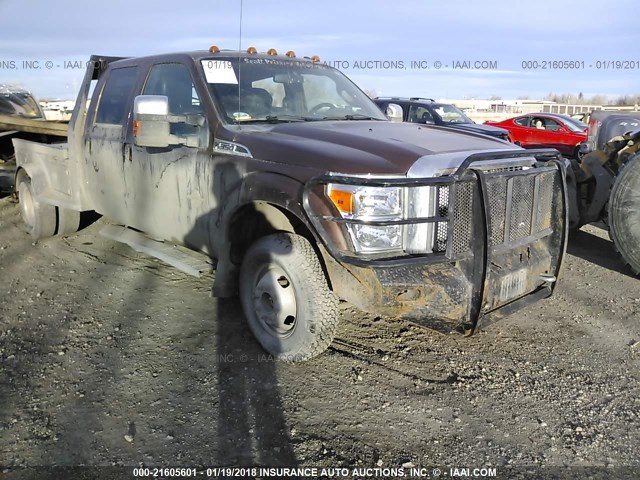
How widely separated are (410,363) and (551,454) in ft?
3.88

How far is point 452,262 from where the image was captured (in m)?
3.31

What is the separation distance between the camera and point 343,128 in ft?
13.3

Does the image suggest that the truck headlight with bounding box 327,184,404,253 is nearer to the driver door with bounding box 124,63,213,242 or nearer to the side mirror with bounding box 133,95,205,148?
the driver door with bounding box 124,63,213,242

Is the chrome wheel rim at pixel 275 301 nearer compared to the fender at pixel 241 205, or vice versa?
the fender at pixel 241 205

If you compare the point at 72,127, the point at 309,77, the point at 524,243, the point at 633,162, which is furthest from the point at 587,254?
the point at 72,127

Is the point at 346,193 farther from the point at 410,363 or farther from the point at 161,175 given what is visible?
the point at 161,175

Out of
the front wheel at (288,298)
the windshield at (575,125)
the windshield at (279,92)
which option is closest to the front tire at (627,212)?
the windshield at (279,92)

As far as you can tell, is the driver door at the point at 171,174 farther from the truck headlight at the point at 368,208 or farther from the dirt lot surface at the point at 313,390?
the truck headlight at the point at 368,208

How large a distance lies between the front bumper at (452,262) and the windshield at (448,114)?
10289 mm

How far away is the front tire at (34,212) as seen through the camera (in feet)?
22.3

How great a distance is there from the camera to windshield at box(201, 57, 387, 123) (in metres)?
4.25

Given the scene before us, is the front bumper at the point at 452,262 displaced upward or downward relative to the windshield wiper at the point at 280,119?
downward

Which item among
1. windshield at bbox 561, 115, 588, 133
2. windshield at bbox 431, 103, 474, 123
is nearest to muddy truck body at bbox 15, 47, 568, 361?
windshield at bbox 431, 103, 474, 123

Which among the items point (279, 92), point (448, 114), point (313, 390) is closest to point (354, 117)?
point (279, 92)
